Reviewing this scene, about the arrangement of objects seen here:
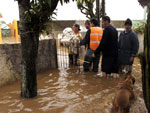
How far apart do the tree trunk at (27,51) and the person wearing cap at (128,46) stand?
10.2ft

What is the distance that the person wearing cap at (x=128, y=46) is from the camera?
535cm

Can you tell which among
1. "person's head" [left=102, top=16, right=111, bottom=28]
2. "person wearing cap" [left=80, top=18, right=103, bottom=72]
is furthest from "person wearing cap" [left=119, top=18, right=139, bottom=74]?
"person wearing cap" [left=80, top=18, right=103, bottom=72]

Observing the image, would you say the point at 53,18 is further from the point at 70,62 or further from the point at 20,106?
the point at 70,62

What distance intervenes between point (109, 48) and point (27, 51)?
2843mm

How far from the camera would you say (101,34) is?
19.3ft

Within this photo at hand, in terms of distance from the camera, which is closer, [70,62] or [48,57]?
[48,57]

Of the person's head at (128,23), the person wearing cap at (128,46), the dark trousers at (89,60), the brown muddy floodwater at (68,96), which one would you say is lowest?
the brown muddy floodwater at (68,96)

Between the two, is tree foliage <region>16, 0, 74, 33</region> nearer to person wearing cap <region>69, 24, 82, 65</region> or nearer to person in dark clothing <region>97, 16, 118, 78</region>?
person in dark clothing <region>97, 16, 118, 78</region>

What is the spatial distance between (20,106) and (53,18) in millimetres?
2082

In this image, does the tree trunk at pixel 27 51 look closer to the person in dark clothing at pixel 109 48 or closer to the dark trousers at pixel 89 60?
the person in dark clothing at pixel 109 48

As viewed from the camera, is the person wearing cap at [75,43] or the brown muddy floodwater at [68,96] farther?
the person wearing cap at [75,43]

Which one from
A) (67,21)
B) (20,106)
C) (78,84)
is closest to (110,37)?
(78,84)


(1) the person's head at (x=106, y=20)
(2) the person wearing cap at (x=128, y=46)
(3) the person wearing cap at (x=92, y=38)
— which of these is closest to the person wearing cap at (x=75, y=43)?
(3) the person wearing cap at (x=92, y=38)

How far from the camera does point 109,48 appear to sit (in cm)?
545
